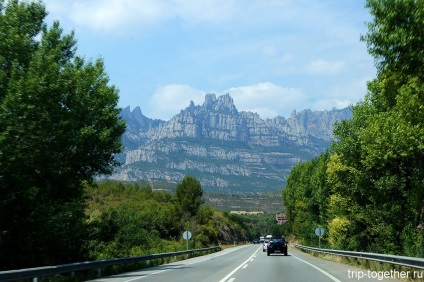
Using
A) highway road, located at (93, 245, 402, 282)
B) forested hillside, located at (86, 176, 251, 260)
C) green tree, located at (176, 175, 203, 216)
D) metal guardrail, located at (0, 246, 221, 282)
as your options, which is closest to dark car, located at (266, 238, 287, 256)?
forested hillside, located at (86, 176, 251, 260)

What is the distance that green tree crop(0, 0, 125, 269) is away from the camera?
18.4m

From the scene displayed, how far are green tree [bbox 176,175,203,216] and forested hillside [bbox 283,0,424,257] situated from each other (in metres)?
39.0

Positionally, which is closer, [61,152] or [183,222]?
[61,152]

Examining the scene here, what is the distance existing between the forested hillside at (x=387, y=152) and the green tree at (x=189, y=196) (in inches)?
1534

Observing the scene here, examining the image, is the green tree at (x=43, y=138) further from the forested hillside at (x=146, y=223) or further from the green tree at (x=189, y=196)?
the green tree at (x=189, y=196)

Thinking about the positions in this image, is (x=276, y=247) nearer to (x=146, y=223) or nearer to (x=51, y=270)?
(x=51, y=270)

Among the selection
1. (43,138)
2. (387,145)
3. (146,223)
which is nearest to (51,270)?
(43,138)

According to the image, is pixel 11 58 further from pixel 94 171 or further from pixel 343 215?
pixel 343 215

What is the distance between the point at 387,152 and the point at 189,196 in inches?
2595

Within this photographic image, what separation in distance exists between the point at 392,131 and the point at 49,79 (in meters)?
18.2

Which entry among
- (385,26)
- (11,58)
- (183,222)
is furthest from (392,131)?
(183,222)

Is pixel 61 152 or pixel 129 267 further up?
pixel 61 152

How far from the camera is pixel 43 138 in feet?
64.3

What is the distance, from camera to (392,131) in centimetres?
2620
